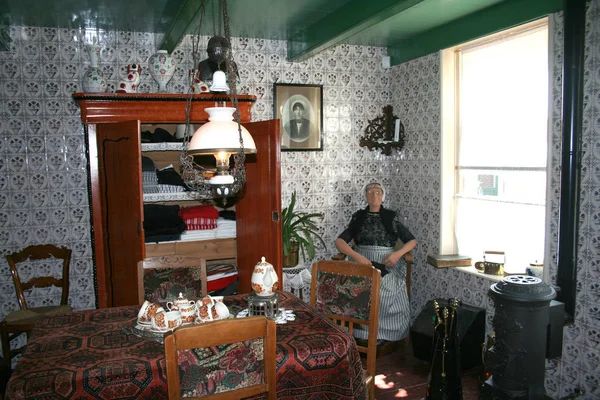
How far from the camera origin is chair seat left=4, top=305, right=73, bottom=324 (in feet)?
11.6

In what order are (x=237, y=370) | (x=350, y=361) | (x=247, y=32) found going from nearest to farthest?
1. (x=237, y=370)
2. (x=350, y=361)
3. (x=247, y=32)

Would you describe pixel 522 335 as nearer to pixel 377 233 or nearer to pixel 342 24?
pixel 377 233

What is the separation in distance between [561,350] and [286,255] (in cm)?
216

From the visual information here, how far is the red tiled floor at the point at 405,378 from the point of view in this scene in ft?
11.1

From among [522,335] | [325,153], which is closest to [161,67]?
[325,153]

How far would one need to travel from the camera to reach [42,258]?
152 inches

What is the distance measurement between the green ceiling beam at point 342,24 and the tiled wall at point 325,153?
0.32m

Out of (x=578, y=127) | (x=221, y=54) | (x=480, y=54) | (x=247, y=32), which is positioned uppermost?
(x=247, y=32)

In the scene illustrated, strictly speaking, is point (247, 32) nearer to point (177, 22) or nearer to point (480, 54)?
point (177, 22)

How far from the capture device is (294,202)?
449 centimetres

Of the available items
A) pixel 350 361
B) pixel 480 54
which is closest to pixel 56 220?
pixel 350 361

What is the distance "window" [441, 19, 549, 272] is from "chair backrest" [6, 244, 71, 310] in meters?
3.00

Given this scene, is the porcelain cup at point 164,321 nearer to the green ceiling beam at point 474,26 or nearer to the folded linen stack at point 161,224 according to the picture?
the folded linen stack at point 161,224

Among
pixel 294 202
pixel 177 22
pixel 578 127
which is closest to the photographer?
pixel 578 127
